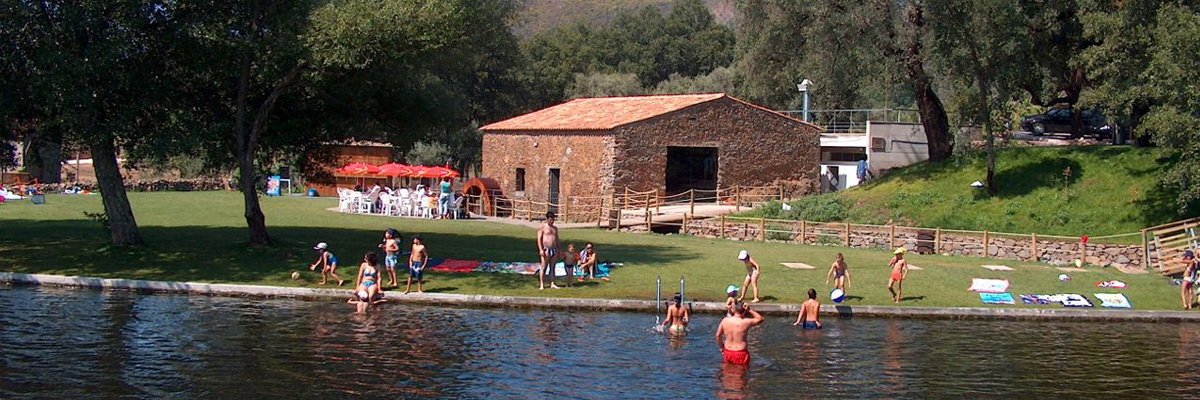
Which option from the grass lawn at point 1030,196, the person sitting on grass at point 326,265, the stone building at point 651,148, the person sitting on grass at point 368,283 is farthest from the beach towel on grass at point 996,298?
the stone building at point 651,148

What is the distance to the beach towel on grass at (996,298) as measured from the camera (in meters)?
25.1

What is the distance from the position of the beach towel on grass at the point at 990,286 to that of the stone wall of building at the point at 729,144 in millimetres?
20429

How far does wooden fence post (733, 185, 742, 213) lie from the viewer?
45031 millimetres

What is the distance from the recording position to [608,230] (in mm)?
41344

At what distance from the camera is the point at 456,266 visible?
27.5m

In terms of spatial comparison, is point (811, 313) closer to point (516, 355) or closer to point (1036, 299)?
point (516, 355)

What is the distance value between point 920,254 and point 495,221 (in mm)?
17843

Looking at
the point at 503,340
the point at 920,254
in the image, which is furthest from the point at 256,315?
the point at 920,254

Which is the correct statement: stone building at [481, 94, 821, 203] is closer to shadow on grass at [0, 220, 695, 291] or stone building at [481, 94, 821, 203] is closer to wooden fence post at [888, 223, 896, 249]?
shadow on grass at [0, 220, 695, 291]

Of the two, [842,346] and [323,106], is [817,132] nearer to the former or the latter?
[323,106]

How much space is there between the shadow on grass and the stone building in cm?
1055

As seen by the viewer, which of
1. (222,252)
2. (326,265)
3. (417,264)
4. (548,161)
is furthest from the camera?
(548,161)

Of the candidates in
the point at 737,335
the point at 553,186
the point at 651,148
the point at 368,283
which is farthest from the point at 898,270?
the point at 553,186

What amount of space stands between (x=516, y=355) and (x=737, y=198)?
88.3ft
